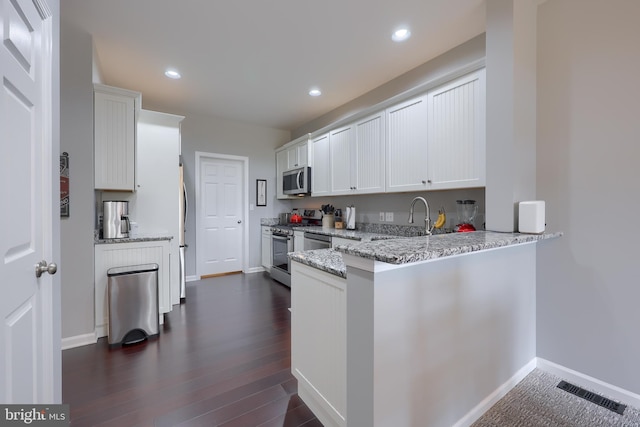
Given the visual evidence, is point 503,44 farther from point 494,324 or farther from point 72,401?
point 72,401

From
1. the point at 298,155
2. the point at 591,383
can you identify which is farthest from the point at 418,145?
the point at 298,155

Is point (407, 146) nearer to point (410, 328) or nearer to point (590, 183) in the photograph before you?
point (590, 183)

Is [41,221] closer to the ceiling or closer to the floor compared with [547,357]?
closer to the ceiling

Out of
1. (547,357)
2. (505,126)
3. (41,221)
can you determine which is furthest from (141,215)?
(547,357)

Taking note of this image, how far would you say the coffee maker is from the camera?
274cm

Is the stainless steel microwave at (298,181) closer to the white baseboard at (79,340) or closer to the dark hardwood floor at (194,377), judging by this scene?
the dark hardwood floor at (194,377)

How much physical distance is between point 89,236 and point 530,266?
368 centimetres

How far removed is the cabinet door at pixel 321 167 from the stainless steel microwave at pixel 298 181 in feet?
0.27

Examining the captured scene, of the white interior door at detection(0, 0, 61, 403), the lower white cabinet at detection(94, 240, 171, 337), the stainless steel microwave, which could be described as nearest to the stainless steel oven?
the stainless steel microwave

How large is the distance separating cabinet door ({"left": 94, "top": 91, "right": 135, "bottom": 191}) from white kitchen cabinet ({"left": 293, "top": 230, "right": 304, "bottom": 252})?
206 cm

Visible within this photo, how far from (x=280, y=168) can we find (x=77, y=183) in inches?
123

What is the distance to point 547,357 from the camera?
77.8 inches

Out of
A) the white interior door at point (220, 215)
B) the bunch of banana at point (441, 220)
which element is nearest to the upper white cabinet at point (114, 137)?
the white interior door at point (220, 215)

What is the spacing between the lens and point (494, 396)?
64.9 inches
